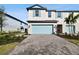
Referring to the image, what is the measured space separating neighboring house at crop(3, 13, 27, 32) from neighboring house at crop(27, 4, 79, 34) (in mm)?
499

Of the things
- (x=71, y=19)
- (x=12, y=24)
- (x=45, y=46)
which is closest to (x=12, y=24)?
(x=12, y=24)

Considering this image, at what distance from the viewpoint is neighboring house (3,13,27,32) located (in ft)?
37.8

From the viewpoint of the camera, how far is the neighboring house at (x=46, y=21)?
12.0 meters

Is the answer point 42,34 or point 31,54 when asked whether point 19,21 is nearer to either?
point 42,34

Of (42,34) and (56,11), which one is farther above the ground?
(56,11)

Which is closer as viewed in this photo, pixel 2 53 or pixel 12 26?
pixel 2 53

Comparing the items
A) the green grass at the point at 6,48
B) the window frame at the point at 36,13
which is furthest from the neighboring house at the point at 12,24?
the window frame at the point at 36,13

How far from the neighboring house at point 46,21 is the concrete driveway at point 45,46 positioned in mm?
642

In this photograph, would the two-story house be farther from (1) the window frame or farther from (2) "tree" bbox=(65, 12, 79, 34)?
(2) "tree" bbox=(65, 12, 79, 34)

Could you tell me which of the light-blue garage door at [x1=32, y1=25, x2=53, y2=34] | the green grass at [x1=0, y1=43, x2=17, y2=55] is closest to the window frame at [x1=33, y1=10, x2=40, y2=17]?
the light-blue garage door at [x1=32, y1=25, x2=53, y2=34]
